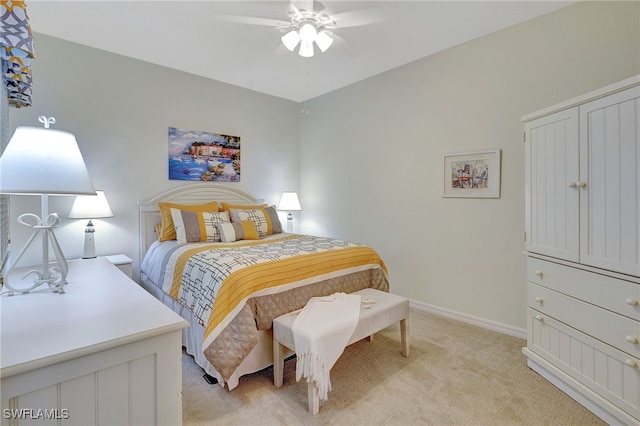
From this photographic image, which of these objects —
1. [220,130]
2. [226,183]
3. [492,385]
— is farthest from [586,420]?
[220,130]

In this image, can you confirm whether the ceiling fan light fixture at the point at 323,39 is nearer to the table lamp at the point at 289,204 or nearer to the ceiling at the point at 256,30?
the ceiling at the point at 256,30

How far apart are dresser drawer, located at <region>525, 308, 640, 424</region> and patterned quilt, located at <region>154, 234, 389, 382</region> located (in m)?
1.16

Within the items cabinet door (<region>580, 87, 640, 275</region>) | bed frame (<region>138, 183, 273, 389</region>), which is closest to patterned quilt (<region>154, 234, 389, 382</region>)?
bed frame (<region>138, 183, 273, 389</region>)

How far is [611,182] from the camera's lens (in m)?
1.58

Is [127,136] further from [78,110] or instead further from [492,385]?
[492,385]

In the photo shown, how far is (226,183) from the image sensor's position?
13.1ft

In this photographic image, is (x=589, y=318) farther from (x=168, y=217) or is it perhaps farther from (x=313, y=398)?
(x=168, y=217)

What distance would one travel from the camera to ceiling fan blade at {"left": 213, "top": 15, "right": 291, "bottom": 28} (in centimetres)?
246

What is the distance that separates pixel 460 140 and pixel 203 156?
2.94 m

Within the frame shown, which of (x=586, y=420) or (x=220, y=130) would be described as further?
(x=220, y=130)

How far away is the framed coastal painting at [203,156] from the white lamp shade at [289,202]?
0.69 metres

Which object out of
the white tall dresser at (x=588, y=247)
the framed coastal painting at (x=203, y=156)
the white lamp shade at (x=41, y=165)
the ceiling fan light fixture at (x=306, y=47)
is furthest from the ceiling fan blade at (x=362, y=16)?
the white lamp shade at (x=41, y=165)

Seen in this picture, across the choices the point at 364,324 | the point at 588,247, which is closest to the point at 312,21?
the point at 364,324

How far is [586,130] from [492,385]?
1.64m
